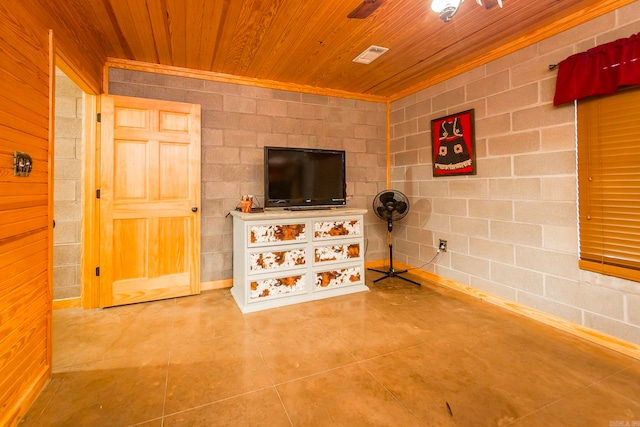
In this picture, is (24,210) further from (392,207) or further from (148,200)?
(392,207)

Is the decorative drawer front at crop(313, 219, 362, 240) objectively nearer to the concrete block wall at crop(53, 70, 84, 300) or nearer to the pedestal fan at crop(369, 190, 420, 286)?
the pedestal fan at crop(369, 190, 420, 286)

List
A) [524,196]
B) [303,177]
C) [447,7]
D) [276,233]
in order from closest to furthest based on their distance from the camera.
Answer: [447,7] → [524,196] → [276,233] → [303,177]

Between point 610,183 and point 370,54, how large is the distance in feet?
7.48

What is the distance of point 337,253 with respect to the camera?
127 inches

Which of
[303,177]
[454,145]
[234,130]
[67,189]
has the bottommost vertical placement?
[67,189]

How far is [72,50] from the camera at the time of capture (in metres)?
2.20

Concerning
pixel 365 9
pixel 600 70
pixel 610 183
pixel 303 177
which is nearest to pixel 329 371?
pixel 303 177

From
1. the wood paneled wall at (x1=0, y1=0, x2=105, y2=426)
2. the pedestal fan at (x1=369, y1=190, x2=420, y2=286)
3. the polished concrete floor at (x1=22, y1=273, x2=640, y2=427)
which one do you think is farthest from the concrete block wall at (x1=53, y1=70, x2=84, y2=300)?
the pedestal fan at (x1=369, y1=190, x2=420, y2=286)

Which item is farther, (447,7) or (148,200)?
(148,200)

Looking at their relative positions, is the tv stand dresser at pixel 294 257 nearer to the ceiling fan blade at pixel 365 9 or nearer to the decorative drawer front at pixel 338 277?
the decorative drawer front at pixel 338 277

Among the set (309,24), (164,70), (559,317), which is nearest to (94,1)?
(164,70)

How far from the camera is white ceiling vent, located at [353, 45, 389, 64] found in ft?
9.27

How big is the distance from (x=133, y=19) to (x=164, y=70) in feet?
2.81

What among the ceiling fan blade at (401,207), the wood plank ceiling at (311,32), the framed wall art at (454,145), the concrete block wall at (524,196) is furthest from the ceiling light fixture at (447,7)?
the ceiling fan blade at (401,207)
